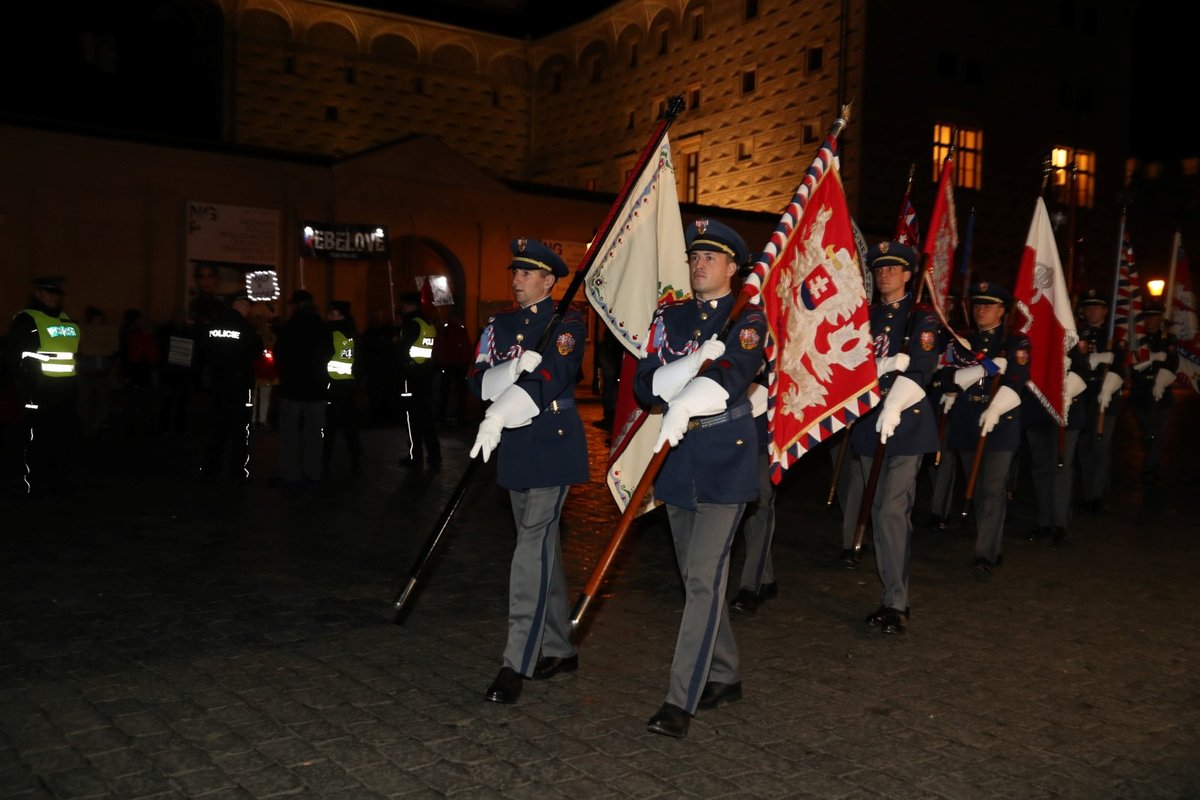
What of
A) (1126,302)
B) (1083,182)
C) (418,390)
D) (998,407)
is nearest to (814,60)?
(1083,182)

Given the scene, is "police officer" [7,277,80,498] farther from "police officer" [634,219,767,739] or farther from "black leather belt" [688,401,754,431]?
"black leather belt" [688,401,754,431]

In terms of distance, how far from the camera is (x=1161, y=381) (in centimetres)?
1380

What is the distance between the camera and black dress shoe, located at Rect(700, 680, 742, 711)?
16.6 feet

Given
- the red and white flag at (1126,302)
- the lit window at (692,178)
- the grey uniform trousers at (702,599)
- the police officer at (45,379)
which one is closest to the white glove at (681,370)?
the grey uniform trousers at (702,599)

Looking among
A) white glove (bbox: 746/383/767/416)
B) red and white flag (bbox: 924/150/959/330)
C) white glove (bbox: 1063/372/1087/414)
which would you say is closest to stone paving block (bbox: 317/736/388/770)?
white glove (bbox: 746/383/767/416)

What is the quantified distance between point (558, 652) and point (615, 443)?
1137mm

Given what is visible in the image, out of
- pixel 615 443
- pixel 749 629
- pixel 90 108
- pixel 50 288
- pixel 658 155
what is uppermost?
pixel 90 108

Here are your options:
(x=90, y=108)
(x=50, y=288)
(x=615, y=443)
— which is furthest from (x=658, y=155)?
(x=90, y=108)

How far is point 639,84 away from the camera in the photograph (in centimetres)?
3984

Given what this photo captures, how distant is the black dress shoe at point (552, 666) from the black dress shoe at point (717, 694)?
733mm

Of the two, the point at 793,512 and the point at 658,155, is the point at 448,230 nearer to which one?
the point at 793,512

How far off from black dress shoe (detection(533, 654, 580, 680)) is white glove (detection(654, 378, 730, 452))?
145cm

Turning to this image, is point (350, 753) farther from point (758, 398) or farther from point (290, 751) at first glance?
point (758, 398)

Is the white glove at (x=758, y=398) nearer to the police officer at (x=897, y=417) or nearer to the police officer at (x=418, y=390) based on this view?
the police officer at (x=897, y=417)
